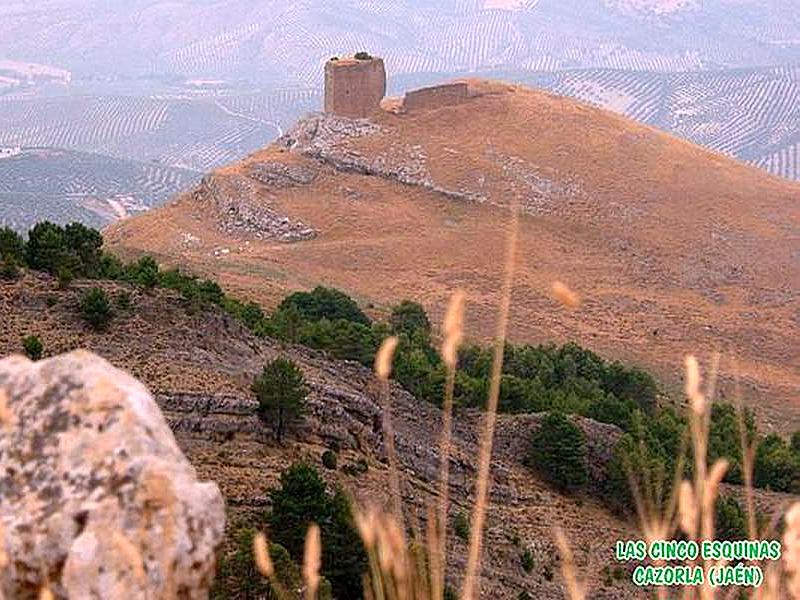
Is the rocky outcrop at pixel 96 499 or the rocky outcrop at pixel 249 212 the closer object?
the rocky outcrop at pixel 96 499

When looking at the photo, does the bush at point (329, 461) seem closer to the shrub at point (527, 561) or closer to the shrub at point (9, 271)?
the shrub at point (527, 561)

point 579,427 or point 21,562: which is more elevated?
point 21,562

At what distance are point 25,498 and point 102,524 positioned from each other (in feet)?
1.07

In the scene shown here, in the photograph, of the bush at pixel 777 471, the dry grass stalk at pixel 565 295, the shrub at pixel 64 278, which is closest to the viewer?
the dry grass stalk at pixel 565 295

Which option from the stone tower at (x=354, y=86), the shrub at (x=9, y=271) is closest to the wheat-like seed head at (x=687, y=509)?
the shrub at (x=9, y=271)

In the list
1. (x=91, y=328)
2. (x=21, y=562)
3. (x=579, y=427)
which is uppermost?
(x=21, y=562)

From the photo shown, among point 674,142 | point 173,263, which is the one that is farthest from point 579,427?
point 674,142

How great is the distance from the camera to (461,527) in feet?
60.3

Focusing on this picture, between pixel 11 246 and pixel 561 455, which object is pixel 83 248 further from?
pixel 561 455

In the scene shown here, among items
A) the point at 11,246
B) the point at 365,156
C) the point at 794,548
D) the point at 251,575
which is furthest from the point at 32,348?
the point at 365,156

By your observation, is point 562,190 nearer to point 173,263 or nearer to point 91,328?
point 173,263

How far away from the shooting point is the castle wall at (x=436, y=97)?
63.5 m

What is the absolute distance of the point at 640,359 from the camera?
4791 cm

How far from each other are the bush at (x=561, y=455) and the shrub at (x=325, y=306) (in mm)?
→ 13958
